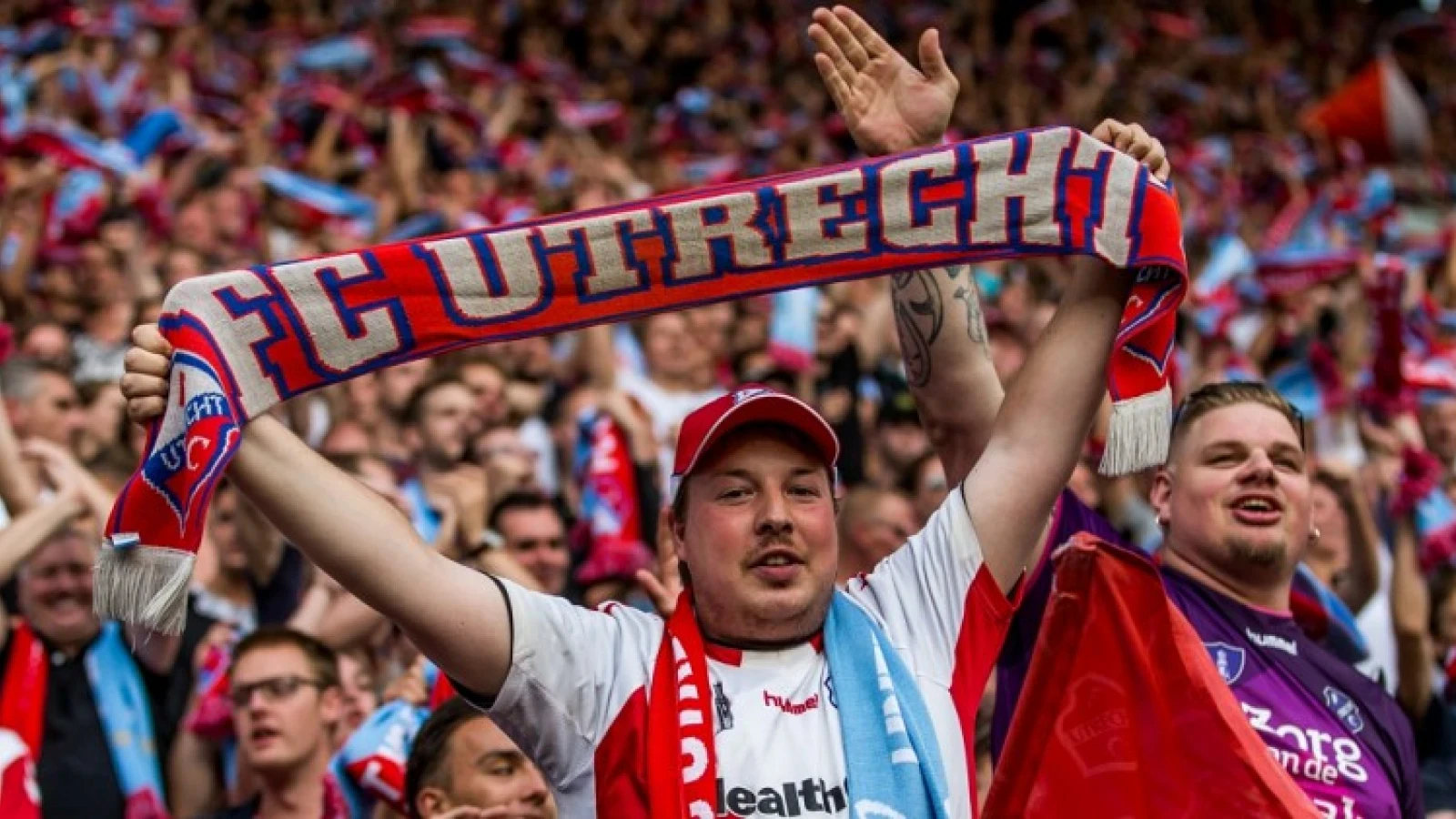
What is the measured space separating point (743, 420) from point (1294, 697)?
124 cm

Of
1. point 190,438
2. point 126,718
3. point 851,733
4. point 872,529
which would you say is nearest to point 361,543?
point 190,438

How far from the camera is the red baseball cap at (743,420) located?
3.31 meters

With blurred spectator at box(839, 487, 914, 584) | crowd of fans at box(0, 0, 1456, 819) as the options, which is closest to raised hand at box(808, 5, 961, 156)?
crowd of fans at box(0, 0, 1456, 819)

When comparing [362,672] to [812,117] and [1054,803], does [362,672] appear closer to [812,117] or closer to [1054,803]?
[1054,803]

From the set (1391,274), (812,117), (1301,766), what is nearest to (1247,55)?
(812,117)

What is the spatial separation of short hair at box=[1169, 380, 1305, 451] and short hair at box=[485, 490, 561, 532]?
2.02m

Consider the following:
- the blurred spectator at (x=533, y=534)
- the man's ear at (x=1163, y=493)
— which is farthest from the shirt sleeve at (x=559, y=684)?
the blurred spectator at (x=533, y=534)

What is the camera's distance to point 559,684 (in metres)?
3.06

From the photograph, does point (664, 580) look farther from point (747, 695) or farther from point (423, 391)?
point (423, 391)

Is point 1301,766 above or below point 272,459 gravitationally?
below

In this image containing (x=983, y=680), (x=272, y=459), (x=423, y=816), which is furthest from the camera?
(x=423, y=816)

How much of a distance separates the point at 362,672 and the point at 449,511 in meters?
0.74

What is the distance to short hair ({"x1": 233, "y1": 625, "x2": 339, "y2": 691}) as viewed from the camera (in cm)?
479

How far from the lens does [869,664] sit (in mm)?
3156
